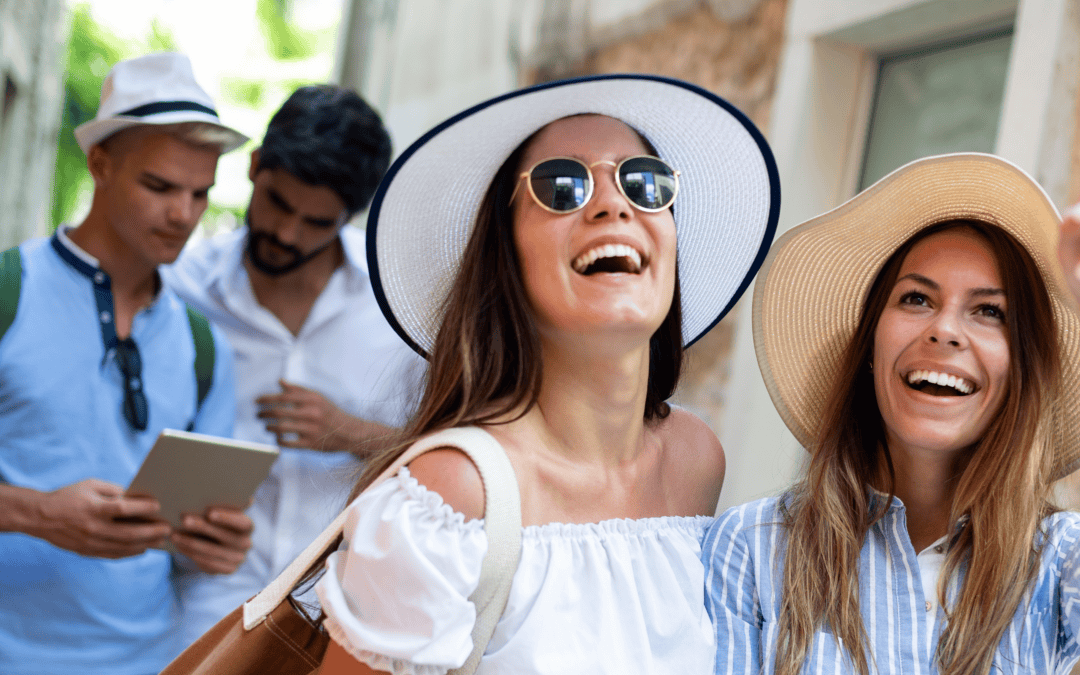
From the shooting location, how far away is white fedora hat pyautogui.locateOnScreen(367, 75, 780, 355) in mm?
1988

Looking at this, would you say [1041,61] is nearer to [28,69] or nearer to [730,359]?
[730,359]

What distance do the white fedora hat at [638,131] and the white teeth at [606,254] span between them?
1.04 feet

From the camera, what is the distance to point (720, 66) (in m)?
4.63

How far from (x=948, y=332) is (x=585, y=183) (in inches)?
29.1

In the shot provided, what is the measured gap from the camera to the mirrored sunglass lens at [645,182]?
1.95 m

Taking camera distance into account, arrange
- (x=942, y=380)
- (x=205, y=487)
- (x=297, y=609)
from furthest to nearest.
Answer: (x=205, y=487) < (x=942, y=380) < (x=297, y=609)

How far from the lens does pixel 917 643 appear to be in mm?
1778

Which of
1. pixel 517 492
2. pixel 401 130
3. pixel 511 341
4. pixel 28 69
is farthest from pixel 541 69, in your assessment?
pixel 517 492

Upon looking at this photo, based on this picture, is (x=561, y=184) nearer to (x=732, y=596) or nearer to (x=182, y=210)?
(x=732, y=596)

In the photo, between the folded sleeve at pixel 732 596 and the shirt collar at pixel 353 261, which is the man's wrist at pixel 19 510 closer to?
the shirt collar at pixel 353 261

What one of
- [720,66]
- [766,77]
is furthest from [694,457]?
[720,66]

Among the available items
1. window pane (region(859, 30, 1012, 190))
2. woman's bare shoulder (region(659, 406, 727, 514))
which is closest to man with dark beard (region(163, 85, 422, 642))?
woman's bare shoulder (region(659, 406, 727, 514))

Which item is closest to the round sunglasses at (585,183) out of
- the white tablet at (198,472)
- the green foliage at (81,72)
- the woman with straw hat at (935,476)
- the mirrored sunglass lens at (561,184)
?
the mirrored sunglass lens at (561,184)

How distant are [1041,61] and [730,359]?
5.81 feet
